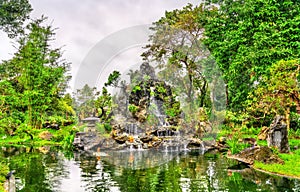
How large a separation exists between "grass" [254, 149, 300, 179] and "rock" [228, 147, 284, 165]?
12.1 inches

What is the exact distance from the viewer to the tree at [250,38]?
20578 mm

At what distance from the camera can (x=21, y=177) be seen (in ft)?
36.5

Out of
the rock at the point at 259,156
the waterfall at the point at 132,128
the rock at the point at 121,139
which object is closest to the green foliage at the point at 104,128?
the waterfall at the point at 132,128

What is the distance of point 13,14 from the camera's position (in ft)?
64.8

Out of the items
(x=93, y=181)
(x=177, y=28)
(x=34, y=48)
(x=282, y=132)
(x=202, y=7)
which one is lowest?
(x=93, y=181)

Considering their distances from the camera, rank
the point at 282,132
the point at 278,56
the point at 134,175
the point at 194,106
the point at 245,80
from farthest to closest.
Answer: the point at 194,106 → the point at 245,80 → the point at 278,56 → the point at 282,132 → the point at 134,175

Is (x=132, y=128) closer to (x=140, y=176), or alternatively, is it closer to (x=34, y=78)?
(x=34, y=78)

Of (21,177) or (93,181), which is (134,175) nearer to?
(93,181)

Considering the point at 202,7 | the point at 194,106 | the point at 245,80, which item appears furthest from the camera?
the point at 194,106

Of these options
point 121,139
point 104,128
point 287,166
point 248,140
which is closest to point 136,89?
point 104,128

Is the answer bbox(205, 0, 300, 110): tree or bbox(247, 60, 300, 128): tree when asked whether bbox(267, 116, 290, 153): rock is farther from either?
bbox(205, 0, 300, 110): tree

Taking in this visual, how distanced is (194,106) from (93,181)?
983 inches

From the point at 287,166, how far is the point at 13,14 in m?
18.9

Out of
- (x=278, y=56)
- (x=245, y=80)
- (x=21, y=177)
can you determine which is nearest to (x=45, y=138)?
(x=21, y=177)
